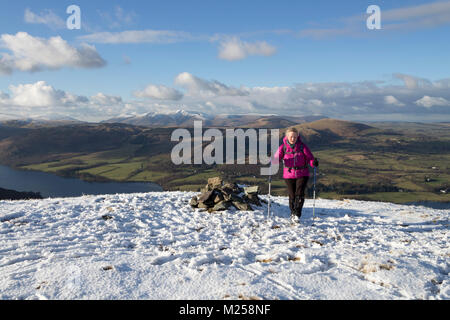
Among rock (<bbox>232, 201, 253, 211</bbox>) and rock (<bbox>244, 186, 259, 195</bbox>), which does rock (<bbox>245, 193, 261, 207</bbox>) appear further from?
rock (<bbox>232, 201, 253, 211</bbox>)

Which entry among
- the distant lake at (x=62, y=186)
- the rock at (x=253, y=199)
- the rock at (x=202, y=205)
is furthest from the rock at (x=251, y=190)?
the distant lake at (x=62, y=186)

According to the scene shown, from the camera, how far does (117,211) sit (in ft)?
41.0

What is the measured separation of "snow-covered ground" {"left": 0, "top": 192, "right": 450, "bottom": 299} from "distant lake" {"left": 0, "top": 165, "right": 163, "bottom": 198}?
9437 centimetres

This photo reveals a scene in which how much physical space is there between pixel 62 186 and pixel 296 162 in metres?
136

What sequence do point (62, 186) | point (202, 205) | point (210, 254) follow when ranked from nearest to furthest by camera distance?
point (210, 254)
point (202, 205)
point (62, 186)

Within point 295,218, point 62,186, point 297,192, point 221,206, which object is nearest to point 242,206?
point 221,206

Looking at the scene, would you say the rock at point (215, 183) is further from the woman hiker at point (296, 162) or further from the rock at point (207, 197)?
the woman hiker at point (296, 162)

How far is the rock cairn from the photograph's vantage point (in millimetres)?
13540

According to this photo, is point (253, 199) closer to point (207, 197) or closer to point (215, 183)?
point (215, 183)

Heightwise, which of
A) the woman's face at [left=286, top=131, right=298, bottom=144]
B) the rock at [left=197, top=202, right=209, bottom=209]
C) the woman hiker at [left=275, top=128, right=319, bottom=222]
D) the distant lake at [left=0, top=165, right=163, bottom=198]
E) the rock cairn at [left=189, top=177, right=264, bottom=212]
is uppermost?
the woman's face at [left=286, top=131, right=298, bottom=144]

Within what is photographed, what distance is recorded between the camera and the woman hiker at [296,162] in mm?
11328

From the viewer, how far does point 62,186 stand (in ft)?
393

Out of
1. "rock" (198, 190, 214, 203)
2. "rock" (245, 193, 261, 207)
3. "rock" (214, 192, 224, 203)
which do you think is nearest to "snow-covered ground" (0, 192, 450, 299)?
"rock" (198, 190, 214, 203)

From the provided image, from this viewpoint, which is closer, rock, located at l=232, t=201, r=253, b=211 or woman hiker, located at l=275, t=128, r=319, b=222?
woman hiker, located at l=275, t=128, r=319, b=222
